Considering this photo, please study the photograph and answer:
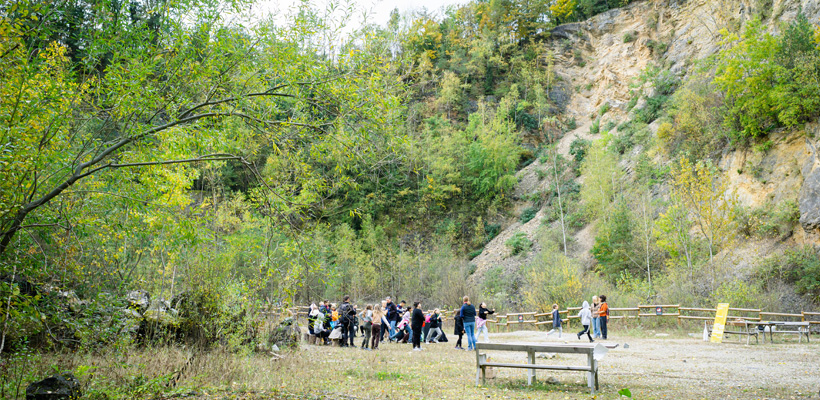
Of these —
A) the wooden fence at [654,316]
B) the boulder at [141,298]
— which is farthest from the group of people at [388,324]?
the boulder at [141,298]

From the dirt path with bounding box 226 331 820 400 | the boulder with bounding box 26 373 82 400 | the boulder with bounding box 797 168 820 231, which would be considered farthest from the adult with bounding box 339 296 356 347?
the boulder with bounding box 797 168 820 231

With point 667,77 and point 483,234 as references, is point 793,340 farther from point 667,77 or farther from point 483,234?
point 667,77

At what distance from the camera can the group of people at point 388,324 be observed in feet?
39.5

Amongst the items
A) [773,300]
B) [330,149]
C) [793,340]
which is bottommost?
Answer: [793,340]

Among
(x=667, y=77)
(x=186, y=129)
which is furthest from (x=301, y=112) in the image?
(x=667, y=77)

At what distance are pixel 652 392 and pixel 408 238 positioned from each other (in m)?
31.3

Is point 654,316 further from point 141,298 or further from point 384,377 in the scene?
point 141,298

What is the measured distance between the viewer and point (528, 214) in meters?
34.0

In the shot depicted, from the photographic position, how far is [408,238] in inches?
1459

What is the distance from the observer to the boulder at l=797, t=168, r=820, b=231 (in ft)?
55.8

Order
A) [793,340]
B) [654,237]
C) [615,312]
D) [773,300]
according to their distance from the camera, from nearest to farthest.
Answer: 1. [793,340]
2. [773,300]
3. [615,312]
4. [654,237]

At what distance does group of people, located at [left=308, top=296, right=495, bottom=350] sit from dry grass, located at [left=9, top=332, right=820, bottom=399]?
8.51 ft

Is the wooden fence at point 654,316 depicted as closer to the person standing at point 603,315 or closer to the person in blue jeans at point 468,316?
the person standing at point 603,315

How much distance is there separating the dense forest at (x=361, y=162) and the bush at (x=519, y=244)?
19 cm
